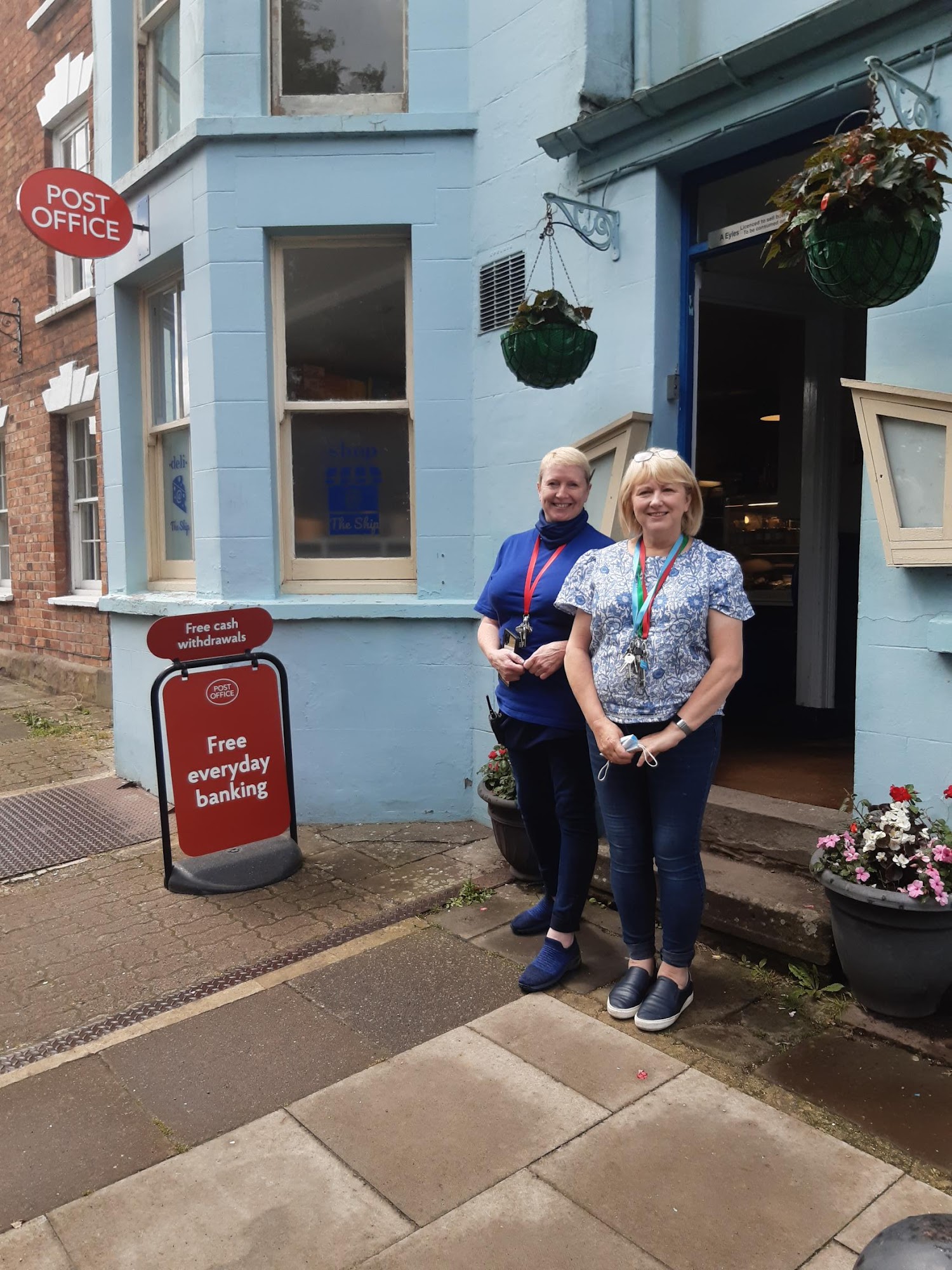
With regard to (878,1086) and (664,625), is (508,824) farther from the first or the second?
(878,1086)

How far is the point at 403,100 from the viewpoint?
5.48m

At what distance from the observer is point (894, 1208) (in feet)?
7.68

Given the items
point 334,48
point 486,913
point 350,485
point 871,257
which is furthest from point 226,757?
point 334,48

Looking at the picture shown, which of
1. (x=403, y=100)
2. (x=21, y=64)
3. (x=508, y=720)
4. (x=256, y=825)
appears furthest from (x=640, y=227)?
(x=21, y=64)

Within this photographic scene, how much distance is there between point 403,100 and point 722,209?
1966 millimetres

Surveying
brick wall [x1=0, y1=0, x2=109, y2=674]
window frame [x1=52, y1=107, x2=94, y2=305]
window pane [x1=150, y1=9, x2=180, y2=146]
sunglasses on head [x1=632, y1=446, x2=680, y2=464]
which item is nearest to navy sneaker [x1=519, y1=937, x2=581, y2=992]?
sunglasses on head [x1=632, y1=446, x2=680, y2=464]

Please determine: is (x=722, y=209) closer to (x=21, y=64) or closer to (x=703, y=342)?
(x=703, y=342)

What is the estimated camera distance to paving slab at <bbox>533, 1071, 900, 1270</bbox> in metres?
2.26

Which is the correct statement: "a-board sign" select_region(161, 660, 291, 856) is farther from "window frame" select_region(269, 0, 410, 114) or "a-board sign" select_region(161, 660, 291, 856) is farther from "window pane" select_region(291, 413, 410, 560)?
"window frame" select_region(269, 0, 410, 114)

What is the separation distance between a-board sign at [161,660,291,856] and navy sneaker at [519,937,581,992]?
5.75 feet

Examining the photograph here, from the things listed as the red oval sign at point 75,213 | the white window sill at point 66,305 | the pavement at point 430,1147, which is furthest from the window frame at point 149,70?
the pavement at point 430,1147

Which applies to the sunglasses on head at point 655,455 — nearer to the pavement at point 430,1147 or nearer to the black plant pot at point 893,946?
the black plant pot at point 893,946

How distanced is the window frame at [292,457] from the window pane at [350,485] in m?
0.04

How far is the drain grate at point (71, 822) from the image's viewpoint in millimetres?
5266
